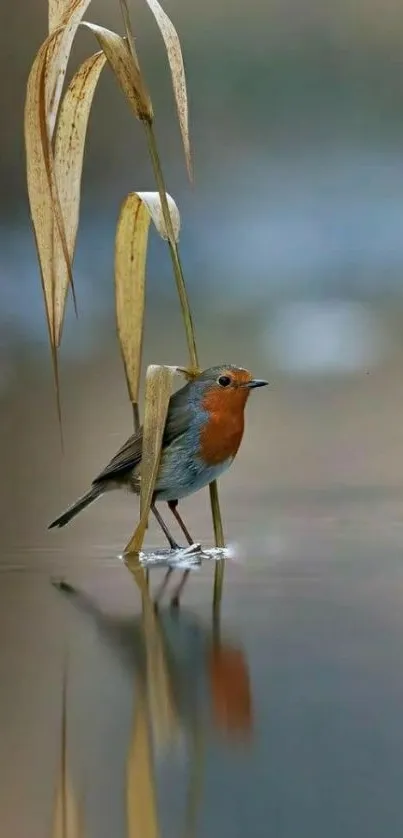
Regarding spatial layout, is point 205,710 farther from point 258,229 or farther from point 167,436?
point 258,229

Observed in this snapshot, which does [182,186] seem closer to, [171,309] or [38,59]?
[171,309]

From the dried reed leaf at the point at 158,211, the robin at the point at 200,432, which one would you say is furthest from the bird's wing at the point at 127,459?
the dried reed leaf at the point at 158,211

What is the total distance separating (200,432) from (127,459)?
0.34 feet

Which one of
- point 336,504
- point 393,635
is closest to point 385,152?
point 336,504

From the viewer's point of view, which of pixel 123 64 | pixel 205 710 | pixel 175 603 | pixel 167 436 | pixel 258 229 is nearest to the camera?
pixel 205 710

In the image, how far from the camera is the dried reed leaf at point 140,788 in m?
0.48

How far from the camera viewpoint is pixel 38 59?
1.07 metres

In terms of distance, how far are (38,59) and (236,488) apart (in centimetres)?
90

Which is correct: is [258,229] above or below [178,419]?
above

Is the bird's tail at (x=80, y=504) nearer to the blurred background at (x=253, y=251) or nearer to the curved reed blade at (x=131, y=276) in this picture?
the curved reed blade at (x=131, y=276)

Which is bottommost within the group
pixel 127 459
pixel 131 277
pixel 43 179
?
pixel 127 459

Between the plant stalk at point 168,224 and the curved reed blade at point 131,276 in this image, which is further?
the curved reed blade at point 131,276

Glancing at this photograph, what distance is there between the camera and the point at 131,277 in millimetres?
1289

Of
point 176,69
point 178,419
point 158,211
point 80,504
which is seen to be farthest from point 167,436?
point 176,69
